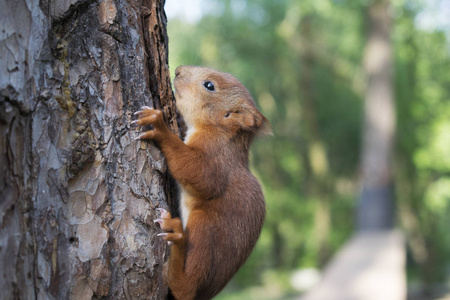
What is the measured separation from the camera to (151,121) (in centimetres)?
167

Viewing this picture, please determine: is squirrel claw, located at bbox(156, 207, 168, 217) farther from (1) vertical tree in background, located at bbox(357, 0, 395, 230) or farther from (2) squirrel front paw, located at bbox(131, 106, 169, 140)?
(1) vertical tree in background, located at bbox(357, 0, 395, 230)

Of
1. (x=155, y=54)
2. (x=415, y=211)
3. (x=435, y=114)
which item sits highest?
(x=435, y=114)

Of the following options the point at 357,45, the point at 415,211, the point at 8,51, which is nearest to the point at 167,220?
the point at 8,51

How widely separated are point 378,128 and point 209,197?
8.54m

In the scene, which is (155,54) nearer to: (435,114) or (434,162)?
(434,162)

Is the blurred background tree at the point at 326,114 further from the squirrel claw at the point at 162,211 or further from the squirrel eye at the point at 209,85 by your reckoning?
the squirrel claw at the point at 162,211

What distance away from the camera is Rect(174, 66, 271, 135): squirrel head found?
7.43ft

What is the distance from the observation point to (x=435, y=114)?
36.8 ft

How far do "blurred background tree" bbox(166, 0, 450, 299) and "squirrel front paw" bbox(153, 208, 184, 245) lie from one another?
27.7ft

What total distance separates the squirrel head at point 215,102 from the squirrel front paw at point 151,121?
51cm

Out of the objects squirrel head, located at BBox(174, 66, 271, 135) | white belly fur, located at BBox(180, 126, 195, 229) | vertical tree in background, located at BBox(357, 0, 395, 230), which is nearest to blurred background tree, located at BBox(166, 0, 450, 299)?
vertical tree in background, located at BBox(357, 0, 395, 230)

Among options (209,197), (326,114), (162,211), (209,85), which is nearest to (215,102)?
(209,85)

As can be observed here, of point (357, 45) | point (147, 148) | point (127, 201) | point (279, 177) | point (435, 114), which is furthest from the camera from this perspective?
point (279, 177)

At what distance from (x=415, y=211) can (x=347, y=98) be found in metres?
4.20
